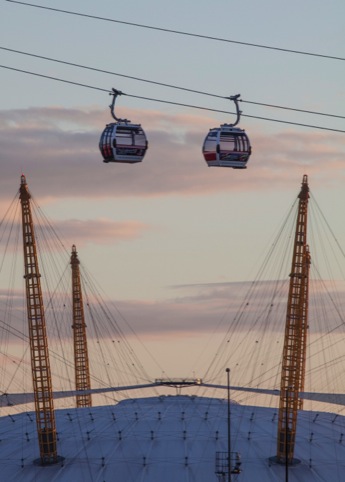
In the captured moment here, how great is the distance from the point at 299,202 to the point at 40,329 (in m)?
35.4

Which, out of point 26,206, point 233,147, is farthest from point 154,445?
point 233,147

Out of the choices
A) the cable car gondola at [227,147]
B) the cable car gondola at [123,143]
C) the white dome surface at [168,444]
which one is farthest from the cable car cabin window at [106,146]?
the white dome surface at [168,444]

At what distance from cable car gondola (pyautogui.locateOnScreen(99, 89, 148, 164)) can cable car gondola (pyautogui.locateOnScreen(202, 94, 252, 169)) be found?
4918 mm

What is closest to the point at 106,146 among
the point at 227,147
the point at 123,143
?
the point at 123,143

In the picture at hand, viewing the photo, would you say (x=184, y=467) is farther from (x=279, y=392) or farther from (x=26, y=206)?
(x=26, y=206)

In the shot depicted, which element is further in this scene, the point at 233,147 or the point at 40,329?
the point at 40,329

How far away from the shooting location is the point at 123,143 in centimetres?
10419

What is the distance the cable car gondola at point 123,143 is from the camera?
104m

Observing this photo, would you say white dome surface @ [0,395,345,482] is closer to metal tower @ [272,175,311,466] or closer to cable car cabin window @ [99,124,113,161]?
metal tower @ [272,175,311,466]

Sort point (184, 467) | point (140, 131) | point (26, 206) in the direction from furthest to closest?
1. point (26, 206)
2. point (184, 467)
3. point (140, 131)

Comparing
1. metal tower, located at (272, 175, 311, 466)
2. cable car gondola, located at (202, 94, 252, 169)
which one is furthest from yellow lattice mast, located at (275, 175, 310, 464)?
cable car gondola, located at (202, 94, 252, 169)

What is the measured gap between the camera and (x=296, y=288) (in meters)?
171

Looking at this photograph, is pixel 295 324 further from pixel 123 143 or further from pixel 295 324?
pixel 123 143

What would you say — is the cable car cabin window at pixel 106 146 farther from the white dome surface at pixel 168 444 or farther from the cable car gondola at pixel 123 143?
the white dome surface at pixel 168 444
